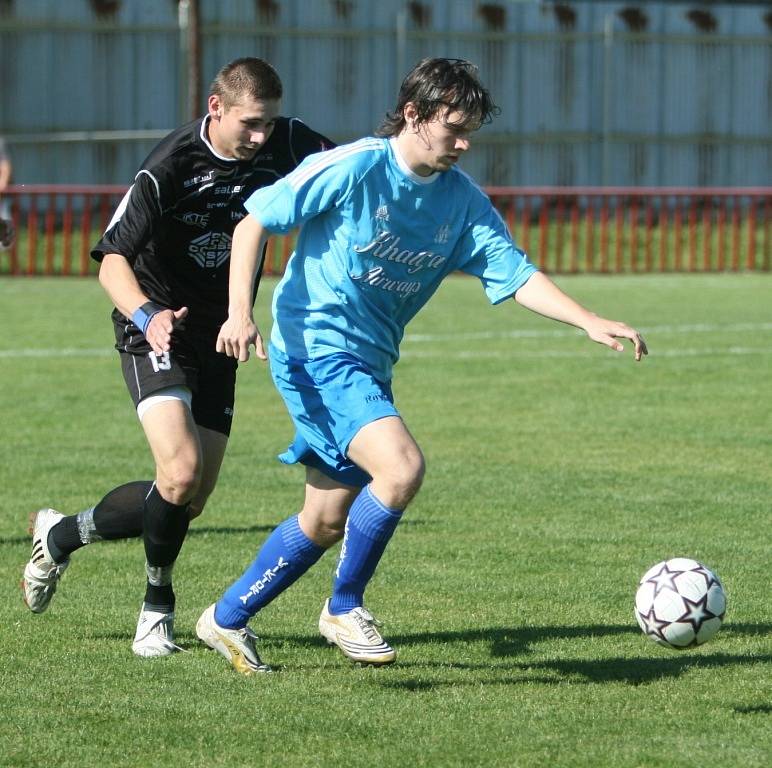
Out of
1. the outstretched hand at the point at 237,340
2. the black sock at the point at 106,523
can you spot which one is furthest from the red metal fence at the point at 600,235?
the outstretched hand at the point at 237,340

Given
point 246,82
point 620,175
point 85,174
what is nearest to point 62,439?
point 246,82

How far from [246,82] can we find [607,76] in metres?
29.7

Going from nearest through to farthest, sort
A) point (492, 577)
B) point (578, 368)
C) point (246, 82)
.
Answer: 1. point (246, 82)
2. point (492, 577)
3. point (578, 368)

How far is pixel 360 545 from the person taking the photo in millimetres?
5273

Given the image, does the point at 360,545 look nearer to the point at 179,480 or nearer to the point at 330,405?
the point at 330,405

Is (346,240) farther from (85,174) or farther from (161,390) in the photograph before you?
(85,174)

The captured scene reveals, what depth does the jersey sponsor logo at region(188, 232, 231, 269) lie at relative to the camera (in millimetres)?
5832

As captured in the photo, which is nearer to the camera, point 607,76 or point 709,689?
point 709,689

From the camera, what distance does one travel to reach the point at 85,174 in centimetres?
3042

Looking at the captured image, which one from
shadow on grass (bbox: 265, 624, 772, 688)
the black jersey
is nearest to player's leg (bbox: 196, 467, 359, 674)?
shadow on grass (bbox: 265, 624, 772, 688)

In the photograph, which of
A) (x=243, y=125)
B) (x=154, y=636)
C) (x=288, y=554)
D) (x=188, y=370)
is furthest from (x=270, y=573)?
(x=243, y=125)

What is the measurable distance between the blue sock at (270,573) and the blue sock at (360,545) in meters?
0.14

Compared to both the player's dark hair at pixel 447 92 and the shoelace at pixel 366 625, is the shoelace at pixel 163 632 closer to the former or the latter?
the shoelace at pixel 366 625

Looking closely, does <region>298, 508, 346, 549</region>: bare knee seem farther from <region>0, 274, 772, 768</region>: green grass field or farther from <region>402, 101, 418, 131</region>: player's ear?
<region>402, 101, 418, 131</region>: player's ear
